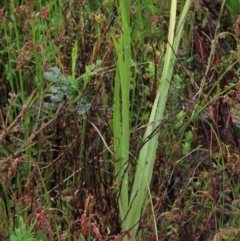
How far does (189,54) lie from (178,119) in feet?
2.27

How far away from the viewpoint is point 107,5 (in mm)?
2721

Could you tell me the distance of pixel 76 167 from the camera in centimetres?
219

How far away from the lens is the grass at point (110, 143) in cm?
199

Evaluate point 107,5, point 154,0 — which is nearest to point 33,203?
point 107,5

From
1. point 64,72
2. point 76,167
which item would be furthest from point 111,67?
point 76,167

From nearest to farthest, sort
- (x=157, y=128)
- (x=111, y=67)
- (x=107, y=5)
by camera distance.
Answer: (x=157, y=128) → (x=111, y=67) → (x=107, y=5)

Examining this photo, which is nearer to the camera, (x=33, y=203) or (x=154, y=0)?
(x=33, y=203)

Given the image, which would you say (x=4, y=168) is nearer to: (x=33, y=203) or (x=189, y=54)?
(x=33, y=203)

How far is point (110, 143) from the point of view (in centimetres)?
224

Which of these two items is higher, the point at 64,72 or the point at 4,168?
the point at 64,72

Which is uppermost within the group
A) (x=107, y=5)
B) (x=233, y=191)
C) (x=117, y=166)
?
(x=107, y=5)

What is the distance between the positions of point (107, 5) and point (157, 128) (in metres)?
0.88

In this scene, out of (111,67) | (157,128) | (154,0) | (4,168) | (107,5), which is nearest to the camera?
(157,128)

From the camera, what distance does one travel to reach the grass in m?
1.99
